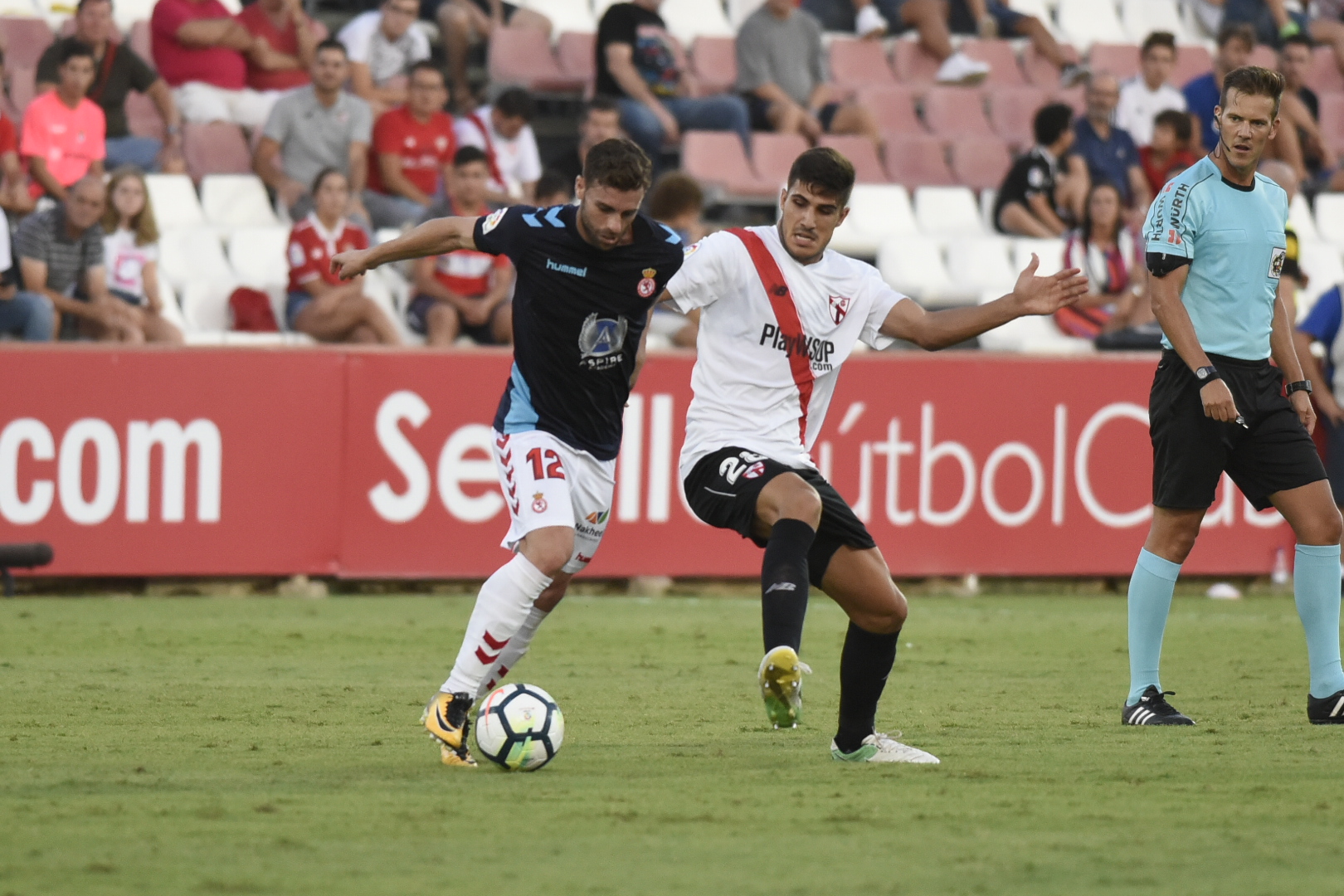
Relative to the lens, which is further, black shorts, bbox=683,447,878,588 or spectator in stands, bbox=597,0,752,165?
spectator in stands, bbox=597,0,752,165

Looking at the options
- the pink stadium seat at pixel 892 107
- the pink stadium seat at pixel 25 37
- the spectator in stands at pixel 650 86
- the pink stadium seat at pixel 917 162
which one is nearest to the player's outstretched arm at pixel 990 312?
the spectator in stands at pixel 650 86

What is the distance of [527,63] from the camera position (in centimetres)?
1702

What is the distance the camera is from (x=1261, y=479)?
779cm

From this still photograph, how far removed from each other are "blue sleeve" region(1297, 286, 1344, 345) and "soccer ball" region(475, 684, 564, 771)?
21.1ft

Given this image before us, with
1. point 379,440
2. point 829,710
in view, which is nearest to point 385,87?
point 379,440

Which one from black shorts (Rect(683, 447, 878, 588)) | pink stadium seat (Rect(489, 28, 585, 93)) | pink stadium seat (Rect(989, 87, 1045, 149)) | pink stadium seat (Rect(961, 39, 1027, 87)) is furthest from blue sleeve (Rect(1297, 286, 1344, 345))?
pink stadium seat (Rect(961, 39, 1027, 87))

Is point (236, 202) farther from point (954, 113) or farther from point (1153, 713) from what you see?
point (1153, 713)

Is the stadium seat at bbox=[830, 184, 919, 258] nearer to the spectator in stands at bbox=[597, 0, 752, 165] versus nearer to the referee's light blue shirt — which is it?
the spectator in stands at bbox=[597, 0, 752, 165]

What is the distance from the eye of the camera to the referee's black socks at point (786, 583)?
605 centimetres

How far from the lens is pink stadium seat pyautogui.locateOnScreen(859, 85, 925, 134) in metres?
18.3

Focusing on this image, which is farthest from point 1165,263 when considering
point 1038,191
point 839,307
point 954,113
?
point 954,113

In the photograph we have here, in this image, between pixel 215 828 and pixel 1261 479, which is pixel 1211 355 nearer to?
pixel 1261 479

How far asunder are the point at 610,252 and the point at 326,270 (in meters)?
7.20

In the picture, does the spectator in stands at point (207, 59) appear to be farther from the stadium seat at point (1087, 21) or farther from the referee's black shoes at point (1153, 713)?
the referee's black shoes at point (1153, 713)
